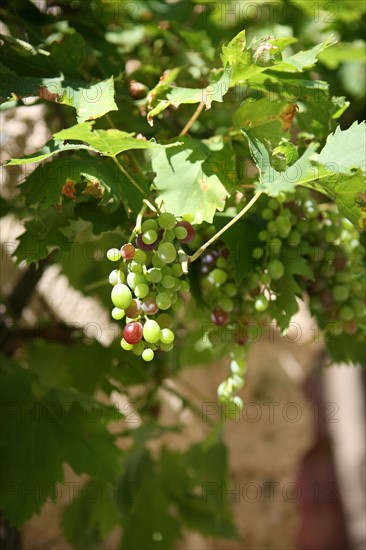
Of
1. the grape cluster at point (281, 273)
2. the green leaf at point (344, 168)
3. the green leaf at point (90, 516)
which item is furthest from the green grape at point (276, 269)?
the green leaf at point (90, 516)

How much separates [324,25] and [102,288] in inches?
22.7

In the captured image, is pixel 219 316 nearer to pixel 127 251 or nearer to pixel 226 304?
pixel 226 304

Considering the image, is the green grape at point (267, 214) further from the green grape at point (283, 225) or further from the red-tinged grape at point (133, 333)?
the red-tinged grape at point (133, 333)

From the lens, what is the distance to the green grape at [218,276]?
75 cm

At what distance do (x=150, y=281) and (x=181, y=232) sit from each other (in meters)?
0.05

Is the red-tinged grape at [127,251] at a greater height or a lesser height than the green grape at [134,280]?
greater

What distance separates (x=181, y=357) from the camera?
4.38ft

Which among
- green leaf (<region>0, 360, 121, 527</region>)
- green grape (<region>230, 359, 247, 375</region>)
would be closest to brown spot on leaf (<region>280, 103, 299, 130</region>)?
green grape (<region>230, 359, 247, 375</region>)

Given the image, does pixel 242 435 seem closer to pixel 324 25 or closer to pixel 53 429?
pixel 53 429

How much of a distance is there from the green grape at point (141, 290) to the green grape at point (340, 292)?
0.27 meters

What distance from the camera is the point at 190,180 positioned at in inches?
27.4

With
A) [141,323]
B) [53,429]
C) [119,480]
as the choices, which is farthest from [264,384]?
[141,323]

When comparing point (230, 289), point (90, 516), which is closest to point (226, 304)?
point (230, 289)

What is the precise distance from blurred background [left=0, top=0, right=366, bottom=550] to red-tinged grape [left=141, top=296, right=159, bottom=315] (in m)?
0.28
